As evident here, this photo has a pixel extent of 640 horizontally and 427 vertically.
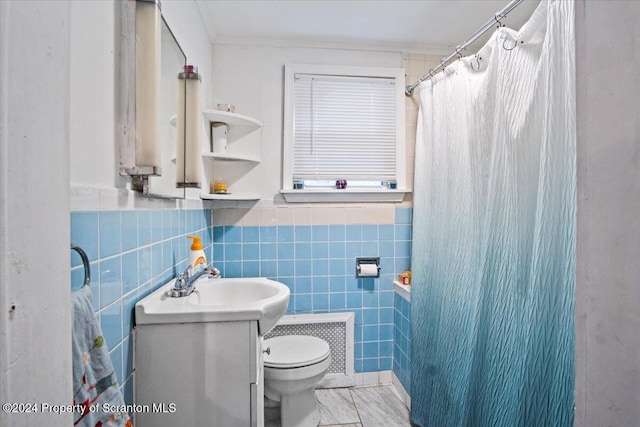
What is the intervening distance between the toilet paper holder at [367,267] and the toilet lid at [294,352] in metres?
0.55

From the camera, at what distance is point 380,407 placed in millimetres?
1908

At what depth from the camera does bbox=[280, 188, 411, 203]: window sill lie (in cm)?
207

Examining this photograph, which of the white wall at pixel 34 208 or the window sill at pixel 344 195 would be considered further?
the window sill at pixel 344 195

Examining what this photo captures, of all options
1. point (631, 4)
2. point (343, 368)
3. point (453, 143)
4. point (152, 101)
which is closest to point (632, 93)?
point (631, 4)

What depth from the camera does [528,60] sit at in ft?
3.55

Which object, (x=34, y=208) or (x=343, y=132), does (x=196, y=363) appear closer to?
(x=34, y=208)

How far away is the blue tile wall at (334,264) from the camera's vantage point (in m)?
2.05

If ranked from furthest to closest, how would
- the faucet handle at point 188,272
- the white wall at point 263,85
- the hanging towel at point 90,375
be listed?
the white wall at point 263,85 → the faucet handle at point 188,272 → the hanging towel at point 90,375

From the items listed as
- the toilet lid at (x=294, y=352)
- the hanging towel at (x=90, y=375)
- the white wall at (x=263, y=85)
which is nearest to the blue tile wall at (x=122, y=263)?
the hanging towel at (x=90, y=375)

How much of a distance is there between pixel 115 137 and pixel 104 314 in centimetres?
51

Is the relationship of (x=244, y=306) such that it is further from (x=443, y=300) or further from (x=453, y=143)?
(x=453, y=143)

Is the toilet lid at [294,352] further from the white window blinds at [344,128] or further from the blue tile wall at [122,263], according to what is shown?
the white window blinds at [344,128]

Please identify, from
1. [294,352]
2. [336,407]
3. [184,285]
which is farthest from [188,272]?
[336,407]

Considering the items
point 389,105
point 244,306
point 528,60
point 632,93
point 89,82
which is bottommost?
point 244,306
